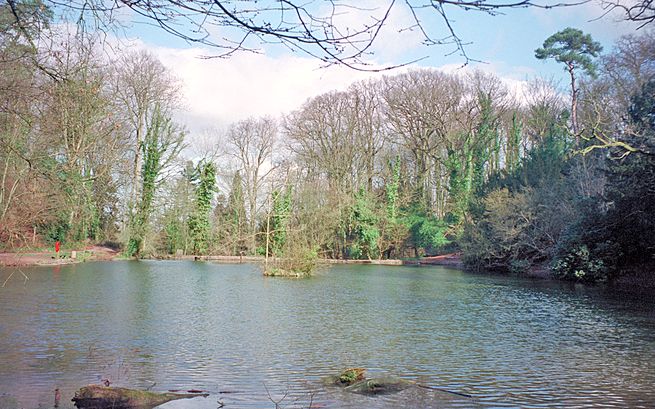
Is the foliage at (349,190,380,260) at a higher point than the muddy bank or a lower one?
higher

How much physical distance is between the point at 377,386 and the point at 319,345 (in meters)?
2.58

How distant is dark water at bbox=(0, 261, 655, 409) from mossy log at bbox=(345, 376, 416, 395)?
17cm

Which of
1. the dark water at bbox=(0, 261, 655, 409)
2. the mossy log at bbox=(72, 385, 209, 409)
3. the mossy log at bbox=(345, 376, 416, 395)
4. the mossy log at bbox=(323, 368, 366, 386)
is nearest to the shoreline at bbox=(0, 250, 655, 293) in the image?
the dark water at bbox=(0, 261, 655, 409)

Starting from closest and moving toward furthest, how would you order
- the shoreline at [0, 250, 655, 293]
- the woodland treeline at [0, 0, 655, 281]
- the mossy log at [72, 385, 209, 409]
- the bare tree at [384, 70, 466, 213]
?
the mossy log at [72, 385, 209, 409]
the shoreline at [0, 250, 655, 293]
the woodland treeline at [0, 0, 655, 281]
the bare tree at [384, 70, 466, 213]

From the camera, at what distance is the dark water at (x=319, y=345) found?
5.84m

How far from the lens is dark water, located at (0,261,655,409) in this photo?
5840 mm

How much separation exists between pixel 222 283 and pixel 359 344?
1079 cm

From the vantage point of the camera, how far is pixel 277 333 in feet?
30.5

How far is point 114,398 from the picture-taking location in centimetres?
499

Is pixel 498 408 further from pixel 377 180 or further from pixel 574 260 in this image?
pixel 377 180

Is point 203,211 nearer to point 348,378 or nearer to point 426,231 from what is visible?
point 426,231

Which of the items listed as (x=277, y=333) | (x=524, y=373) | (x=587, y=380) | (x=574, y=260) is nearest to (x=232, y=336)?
(x=277, y=333)

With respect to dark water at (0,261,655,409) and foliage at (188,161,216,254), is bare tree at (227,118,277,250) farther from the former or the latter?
dark water at (0,261,655,409)

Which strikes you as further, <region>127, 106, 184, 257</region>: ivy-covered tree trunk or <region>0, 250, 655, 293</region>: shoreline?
<region>127, 106, 184, 257</region>: ivy-covered tree trunk
